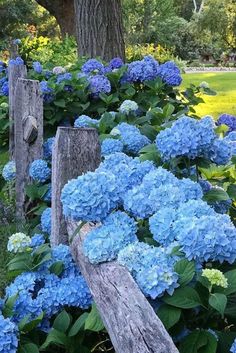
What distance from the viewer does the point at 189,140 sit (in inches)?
85.0

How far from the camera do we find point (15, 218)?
4.18m

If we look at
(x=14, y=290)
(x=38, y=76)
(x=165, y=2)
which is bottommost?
(x=14, y=290)

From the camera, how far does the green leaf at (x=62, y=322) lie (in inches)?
84.7

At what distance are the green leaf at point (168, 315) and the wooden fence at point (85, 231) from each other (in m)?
0.13

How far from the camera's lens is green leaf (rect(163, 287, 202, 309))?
1713 millimetres

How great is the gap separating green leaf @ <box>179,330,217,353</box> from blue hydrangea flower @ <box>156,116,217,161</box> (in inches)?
27.9

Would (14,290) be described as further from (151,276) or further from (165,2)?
(165,2)

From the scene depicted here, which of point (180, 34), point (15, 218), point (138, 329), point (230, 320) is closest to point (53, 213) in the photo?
point (230, 320)

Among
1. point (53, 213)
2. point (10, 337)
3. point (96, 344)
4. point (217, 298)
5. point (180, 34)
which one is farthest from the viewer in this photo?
point (180, 34)

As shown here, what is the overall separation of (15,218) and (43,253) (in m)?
1.75

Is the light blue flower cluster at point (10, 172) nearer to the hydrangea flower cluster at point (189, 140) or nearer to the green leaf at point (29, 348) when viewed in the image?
the hydrangea flower cluster at point (189, 140)

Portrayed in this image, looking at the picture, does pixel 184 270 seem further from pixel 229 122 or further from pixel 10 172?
pixel 10 172

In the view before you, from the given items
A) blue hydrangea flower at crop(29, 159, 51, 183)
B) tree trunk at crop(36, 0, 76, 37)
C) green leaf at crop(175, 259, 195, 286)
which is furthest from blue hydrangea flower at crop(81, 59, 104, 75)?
tree trunk at crop(36, 0, 76, 37)

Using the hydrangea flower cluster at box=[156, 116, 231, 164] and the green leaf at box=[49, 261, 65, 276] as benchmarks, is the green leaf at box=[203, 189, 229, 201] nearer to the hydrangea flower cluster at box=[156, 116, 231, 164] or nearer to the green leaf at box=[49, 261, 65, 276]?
the hydrangea flower cluster at box=[156, 116, 231, 164]
